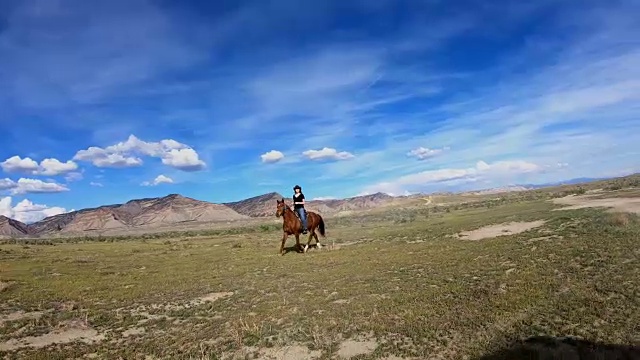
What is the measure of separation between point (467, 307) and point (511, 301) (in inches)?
49.5

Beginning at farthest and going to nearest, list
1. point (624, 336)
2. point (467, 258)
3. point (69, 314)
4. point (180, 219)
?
point (180, 219)
point (467, 258)
point (69, 314)
point (624, 336)

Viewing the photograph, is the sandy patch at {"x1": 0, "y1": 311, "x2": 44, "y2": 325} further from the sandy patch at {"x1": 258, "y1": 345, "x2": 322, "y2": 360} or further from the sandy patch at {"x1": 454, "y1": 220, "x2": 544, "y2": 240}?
the sandy patch at {"x1": 454, "y1": 220, "x2": 544, "y2": 240}

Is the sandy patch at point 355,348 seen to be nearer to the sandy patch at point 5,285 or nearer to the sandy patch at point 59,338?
the sandy patch at point 59,338

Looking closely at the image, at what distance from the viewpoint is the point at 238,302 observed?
15.2m

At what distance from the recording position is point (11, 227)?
16100 cm

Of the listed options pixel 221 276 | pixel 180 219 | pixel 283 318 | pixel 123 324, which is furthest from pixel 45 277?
pixel 180 219

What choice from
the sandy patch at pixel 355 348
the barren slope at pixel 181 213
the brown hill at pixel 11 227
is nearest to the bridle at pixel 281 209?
the sandy patch at pixel 355 348

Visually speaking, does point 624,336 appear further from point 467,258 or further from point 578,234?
point 578,234

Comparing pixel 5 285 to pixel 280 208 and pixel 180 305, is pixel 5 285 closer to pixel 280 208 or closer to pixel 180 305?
pixel 180 305

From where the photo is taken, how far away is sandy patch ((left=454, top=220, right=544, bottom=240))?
83.9 feet

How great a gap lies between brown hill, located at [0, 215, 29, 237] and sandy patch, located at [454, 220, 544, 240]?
582 ft

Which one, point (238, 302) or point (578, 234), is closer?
point (238, 302)

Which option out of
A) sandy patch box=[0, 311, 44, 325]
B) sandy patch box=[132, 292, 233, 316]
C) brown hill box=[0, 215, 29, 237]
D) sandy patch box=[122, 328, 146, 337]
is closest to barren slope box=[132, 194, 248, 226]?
brown hill box=[0, 215, 29, 237]

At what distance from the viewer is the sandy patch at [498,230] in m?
25.6
